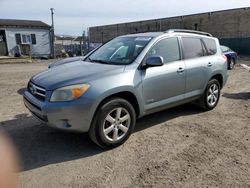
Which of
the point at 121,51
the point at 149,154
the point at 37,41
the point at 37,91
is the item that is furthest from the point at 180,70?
the point at 37,41

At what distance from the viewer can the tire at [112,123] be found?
3736mm

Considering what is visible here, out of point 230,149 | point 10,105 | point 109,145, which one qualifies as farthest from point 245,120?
point 10,105

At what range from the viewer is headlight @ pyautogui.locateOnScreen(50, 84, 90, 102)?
353cm

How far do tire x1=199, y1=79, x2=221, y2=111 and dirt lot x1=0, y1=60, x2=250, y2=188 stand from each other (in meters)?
0.27

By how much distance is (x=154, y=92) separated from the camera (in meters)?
4.41

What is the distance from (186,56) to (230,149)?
79.5 inches

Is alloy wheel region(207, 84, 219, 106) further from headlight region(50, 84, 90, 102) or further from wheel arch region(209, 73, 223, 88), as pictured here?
headlight region(50, 84, 90, 102)

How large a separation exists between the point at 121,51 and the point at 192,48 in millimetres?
1583

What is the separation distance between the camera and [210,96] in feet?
19.2

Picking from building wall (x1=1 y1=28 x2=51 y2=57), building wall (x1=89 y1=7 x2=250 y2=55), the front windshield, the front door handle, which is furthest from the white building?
the front door handle

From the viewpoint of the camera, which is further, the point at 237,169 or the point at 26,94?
the point at 26,94

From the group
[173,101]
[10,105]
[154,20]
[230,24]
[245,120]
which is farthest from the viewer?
[154,20]

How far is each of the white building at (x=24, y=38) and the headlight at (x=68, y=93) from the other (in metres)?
25.3

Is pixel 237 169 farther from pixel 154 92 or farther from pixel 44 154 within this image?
pixel 44 154
